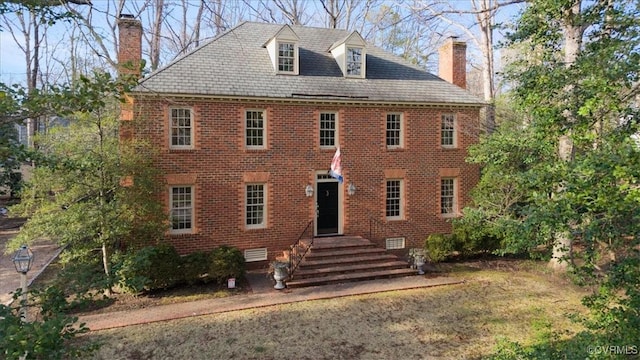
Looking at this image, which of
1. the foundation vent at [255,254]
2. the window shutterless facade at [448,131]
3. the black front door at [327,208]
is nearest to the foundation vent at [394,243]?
the black front door at [327,208]

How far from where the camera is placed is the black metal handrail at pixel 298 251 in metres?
13.0

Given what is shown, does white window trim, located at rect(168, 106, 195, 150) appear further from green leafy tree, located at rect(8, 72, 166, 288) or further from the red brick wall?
green leafy tree, located at rect(8, 72, 166, 288)

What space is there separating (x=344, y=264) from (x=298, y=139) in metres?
4.66

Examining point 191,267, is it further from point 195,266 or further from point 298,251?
point 298,251

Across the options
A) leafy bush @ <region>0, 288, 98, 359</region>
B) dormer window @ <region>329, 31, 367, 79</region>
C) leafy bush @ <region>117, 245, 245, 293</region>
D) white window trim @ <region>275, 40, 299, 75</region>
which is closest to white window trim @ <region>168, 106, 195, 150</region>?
leafy bush @ <region>117, 245, 245, 293</region>

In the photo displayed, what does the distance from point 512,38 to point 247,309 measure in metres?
9.93

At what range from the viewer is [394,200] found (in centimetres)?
1586

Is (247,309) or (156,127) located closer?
(247,309)

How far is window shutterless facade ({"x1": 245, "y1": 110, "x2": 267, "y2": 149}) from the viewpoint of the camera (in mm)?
14062

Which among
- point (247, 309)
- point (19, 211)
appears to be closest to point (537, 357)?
point (247, 309)

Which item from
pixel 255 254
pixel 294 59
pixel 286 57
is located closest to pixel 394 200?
pixel 255 254

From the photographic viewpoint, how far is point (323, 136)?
1499 cm

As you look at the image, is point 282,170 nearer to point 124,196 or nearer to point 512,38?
point 124,196

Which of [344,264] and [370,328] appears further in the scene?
[344,264]
